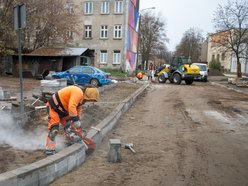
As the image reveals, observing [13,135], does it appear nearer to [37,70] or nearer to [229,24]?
[37,70]

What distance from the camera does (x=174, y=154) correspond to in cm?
694

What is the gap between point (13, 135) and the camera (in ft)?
24.2

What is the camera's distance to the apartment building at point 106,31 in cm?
4338

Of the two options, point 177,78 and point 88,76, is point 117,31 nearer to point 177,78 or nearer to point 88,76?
point 177,78

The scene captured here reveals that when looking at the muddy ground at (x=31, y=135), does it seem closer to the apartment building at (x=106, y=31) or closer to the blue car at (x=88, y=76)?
the blue car at (x=88, y=76)

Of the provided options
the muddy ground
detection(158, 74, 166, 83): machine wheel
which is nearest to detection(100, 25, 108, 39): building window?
detection(158, 74, 166, 83): machine wheel

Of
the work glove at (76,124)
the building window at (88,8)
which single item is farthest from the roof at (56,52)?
the work glove at (76,124)

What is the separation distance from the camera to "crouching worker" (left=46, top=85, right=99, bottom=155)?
5758 mm

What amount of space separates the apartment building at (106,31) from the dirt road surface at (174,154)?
32.0 metres

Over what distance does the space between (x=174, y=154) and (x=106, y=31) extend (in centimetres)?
3867

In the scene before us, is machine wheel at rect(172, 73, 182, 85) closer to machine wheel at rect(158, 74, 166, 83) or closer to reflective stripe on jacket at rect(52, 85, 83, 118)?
machine wheel at rect(158, 74, 166, 83)

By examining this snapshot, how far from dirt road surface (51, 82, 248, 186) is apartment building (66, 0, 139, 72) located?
31960 mm

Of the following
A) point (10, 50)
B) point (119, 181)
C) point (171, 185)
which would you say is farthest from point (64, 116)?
point (10, 50)

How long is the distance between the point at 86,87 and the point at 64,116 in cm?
70
